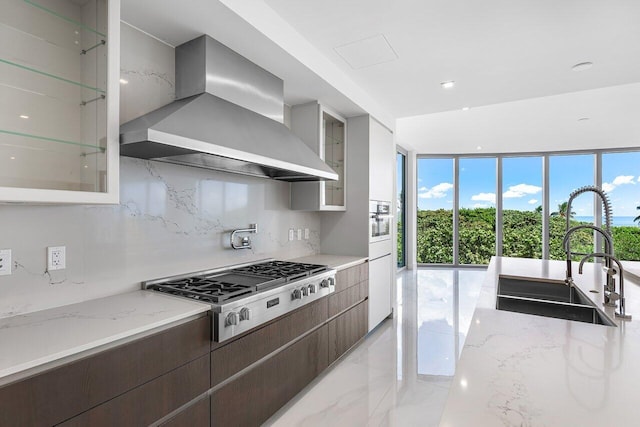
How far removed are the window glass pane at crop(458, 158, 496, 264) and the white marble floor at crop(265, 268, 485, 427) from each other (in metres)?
3.49

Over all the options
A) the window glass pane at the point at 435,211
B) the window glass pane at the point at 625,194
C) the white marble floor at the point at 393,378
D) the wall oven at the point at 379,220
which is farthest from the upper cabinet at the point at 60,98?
the window glass pane at the point at 625,194

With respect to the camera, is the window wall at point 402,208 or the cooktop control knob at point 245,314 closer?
the cooktop control knob at point 245,314

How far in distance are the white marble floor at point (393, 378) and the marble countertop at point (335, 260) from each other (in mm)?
834

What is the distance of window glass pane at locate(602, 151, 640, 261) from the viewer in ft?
22.5

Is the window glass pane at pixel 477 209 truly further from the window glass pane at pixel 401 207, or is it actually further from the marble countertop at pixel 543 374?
the marble countertop at pixel 543 374

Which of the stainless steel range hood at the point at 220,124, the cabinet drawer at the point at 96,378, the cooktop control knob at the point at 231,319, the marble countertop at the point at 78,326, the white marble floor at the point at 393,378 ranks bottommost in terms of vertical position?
the white marble floor at the point at 393,378

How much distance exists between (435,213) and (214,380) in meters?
7.07

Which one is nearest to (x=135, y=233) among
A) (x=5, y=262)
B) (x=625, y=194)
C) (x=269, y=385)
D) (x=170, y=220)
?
(x=170, y=220)

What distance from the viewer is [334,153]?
3.67 meters

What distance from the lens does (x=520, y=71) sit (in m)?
2.94

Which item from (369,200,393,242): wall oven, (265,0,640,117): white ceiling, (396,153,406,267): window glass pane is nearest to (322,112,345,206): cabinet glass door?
(369,200,393,242): wall oven

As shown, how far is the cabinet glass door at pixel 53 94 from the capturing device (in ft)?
4.53

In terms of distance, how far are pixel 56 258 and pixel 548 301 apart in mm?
2500

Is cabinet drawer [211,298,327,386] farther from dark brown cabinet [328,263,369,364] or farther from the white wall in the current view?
the white wall
